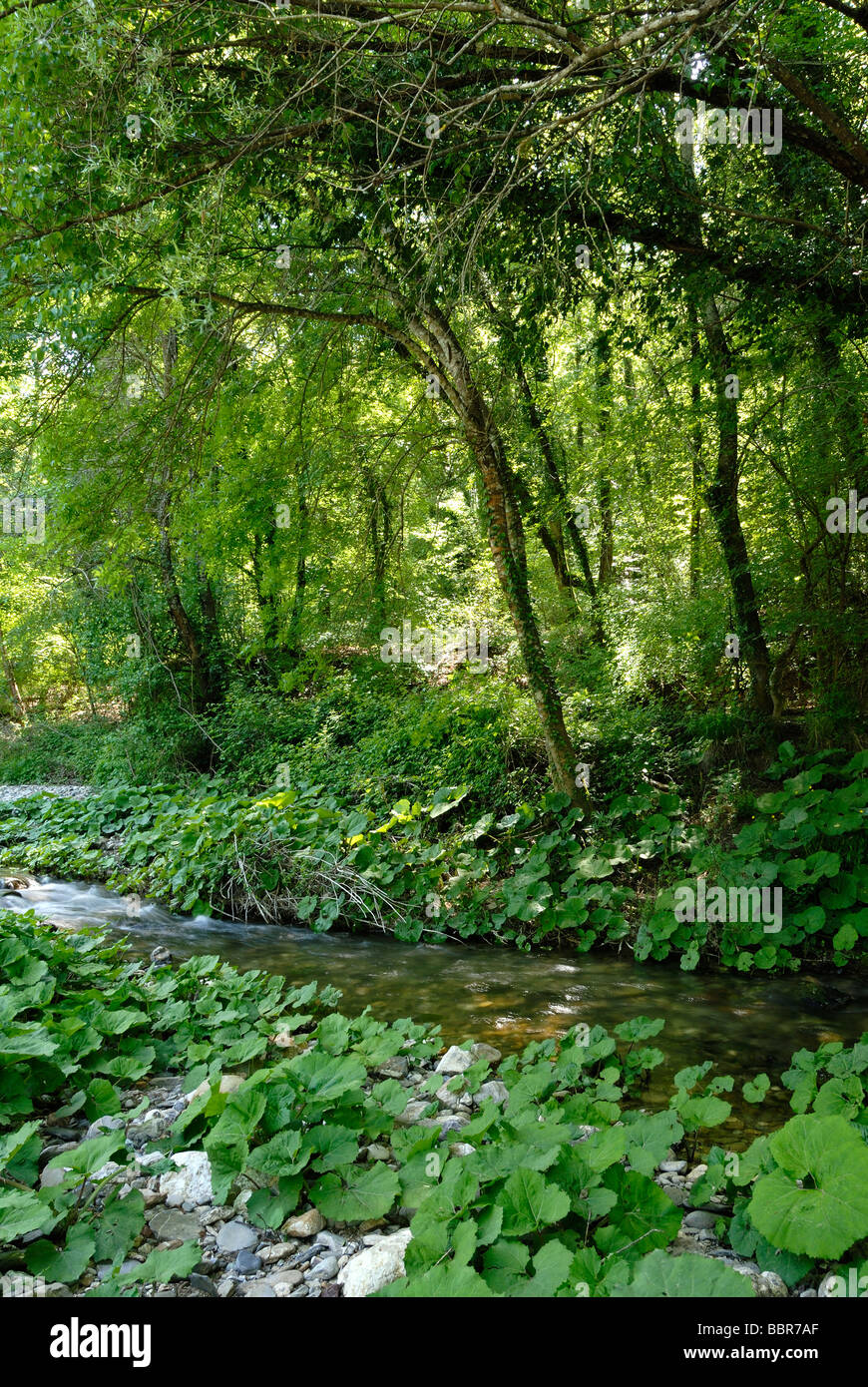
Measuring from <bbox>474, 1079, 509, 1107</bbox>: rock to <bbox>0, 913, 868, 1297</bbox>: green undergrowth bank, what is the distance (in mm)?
54

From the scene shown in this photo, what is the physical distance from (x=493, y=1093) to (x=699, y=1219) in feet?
3.97

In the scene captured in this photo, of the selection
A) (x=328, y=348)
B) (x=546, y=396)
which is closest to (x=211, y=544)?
(x=328, y=348)

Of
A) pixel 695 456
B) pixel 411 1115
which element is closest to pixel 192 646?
pixel 695 456

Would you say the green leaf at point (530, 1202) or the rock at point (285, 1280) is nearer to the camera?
the green leaf at point (530, 1202)

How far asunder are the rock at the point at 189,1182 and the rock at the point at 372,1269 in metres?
0.65

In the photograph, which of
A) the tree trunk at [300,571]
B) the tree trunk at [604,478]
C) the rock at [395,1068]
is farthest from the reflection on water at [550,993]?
the tree trunk at [604,478]

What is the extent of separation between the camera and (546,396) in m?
11.2

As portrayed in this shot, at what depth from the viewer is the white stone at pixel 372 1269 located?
7.74 ft

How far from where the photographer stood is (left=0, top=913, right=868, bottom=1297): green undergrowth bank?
7.30 ft

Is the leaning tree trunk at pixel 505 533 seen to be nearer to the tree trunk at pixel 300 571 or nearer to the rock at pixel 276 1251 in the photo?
the tree trunk at pixel 300 571

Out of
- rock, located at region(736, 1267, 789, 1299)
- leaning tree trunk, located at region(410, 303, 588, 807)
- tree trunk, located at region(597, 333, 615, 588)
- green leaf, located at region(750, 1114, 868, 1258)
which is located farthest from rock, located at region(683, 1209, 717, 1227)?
tree trunk, located at region(597, 333, 615, 588)

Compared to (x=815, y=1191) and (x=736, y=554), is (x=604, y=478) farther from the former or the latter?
(x=815, y=1191)

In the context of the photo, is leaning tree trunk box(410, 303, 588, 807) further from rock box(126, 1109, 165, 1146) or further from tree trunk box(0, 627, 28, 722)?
tree trunk box(0, 627, 28, 722)

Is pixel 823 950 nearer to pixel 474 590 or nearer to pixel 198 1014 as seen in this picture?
pixel 198 1014
